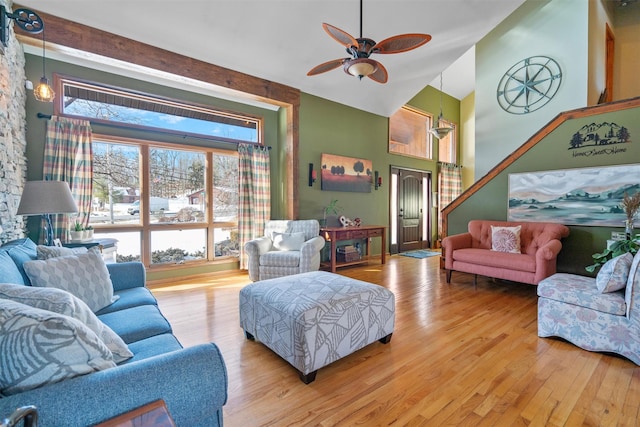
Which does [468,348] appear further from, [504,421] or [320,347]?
[320,347]

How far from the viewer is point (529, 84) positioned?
5.28 m

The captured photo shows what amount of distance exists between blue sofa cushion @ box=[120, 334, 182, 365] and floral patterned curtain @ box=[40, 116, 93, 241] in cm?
275

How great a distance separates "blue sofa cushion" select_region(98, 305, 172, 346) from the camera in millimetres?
1592

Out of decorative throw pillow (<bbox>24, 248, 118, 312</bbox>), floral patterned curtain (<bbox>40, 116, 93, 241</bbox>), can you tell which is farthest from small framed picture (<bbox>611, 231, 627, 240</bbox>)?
floral patterned curtain (<bbox>40, 116, 93, 241</bbox>)

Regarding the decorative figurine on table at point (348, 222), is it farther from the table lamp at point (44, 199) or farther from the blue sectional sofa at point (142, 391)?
the blue sectional sofa at point (142, 391)

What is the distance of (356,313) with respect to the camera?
213 cm

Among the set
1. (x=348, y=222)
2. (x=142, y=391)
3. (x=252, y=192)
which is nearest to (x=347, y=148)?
(x=348, y=222)

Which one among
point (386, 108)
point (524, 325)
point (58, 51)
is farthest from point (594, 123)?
point (58, 51)

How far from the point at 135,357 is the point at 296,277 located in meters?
1.44

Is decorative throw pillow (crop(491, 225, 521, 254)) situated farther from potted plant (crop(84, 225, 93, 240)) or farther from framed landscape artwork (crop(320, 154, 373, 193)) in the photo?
potted plant (crop(84, 225, 93, 240))

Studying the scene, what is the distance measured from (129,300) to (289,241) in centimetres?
249

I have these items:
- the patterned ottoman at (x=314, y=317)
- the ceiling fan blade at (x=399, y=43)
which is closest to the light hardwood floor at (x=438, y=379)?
the patterned ottoman at (x=314, y=317)

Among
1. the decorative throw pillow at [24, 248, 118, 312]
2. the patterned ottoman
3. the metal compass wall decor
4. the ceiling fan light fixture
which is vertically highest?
the metal compass wall decor

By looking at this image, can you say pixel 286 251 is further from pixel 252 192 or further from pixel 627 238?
pixel 627 238
